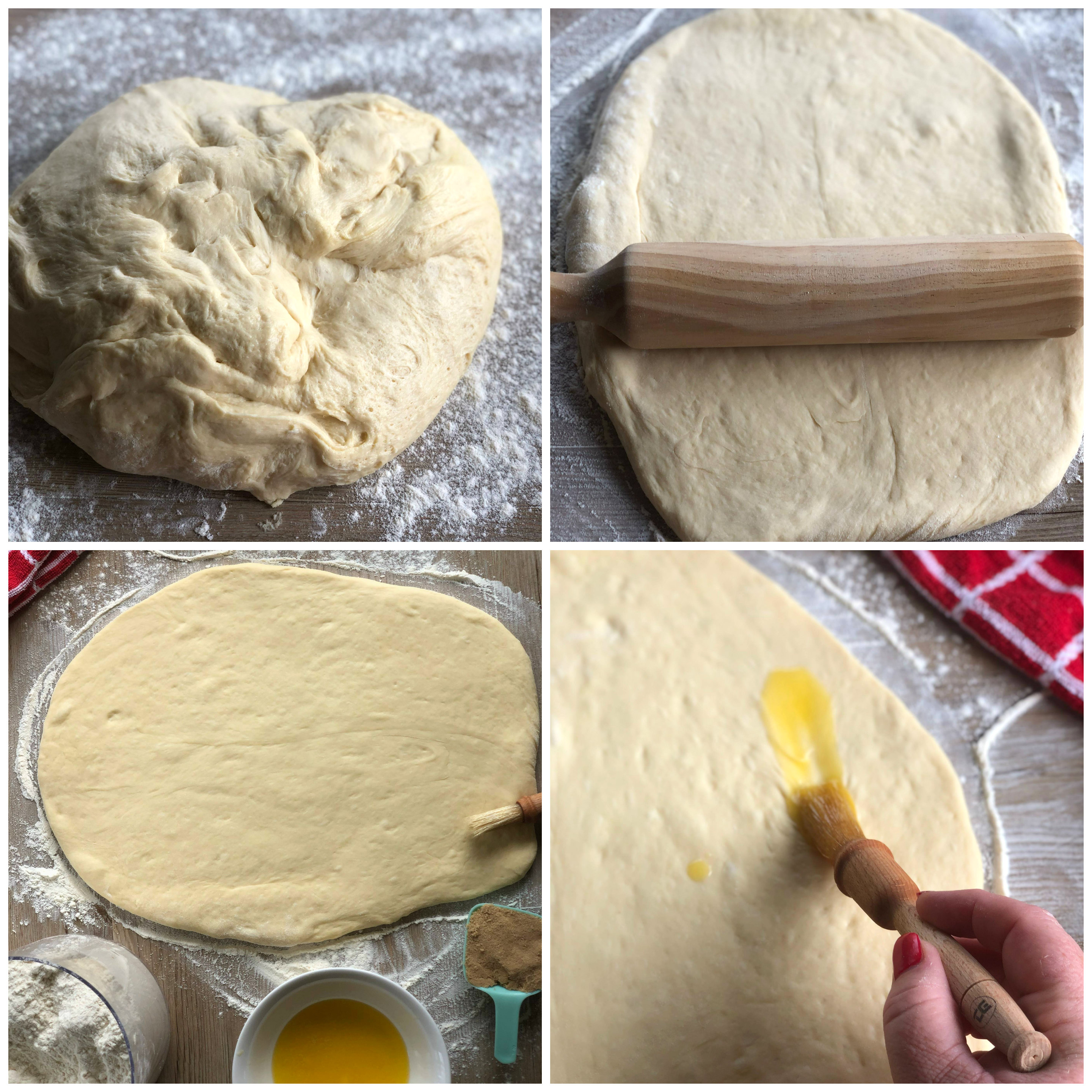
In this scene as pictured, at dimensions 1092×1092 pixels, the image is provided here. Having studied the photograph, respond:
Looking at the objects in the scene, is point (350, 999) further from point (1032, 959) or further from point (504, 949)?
point (1032, 959)

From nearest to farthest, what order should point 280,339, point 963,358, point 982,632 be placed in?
point 280,339
point 963,358
point 982,632

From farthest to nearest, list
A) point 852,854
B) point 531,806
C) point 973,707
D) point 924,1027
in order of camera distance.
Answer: point 973,707 < point 531,806 < point 852,854 < point 924,1027

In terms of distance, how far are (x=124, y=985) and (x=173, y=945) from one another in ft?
0.23

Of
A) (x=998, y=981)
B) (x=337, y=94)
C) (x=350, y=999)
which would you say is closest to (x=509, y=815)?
(x=350, y=999)

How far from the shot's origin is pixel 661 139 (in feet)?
3.21

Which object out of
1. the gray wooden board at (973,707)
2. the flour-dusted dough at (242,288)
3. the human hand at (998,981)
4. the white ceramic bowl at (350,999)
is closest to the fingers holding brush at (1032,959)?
the human hand at (998,981)

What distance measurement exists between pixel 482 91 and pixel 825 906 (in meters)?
1.17

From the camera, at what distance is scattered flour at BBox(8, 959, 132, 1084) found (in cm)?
79

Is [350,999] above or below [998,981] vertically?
below

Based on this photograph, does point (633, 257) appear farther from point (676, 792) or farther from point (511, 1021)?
point (511, 1021)

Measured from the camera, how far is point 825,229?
948mm

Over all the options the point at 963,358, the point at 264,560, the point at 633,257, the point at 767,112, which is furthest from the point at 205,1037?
the point at 767,112

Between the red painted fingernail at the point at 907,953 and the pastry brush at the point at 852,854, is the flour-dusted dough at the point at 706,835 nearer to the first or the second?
the pastry brush at the point at 852,854

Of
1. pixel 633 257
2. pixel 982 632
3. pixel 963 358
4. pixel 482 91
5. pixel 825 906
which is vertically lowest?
pixel 825 906
